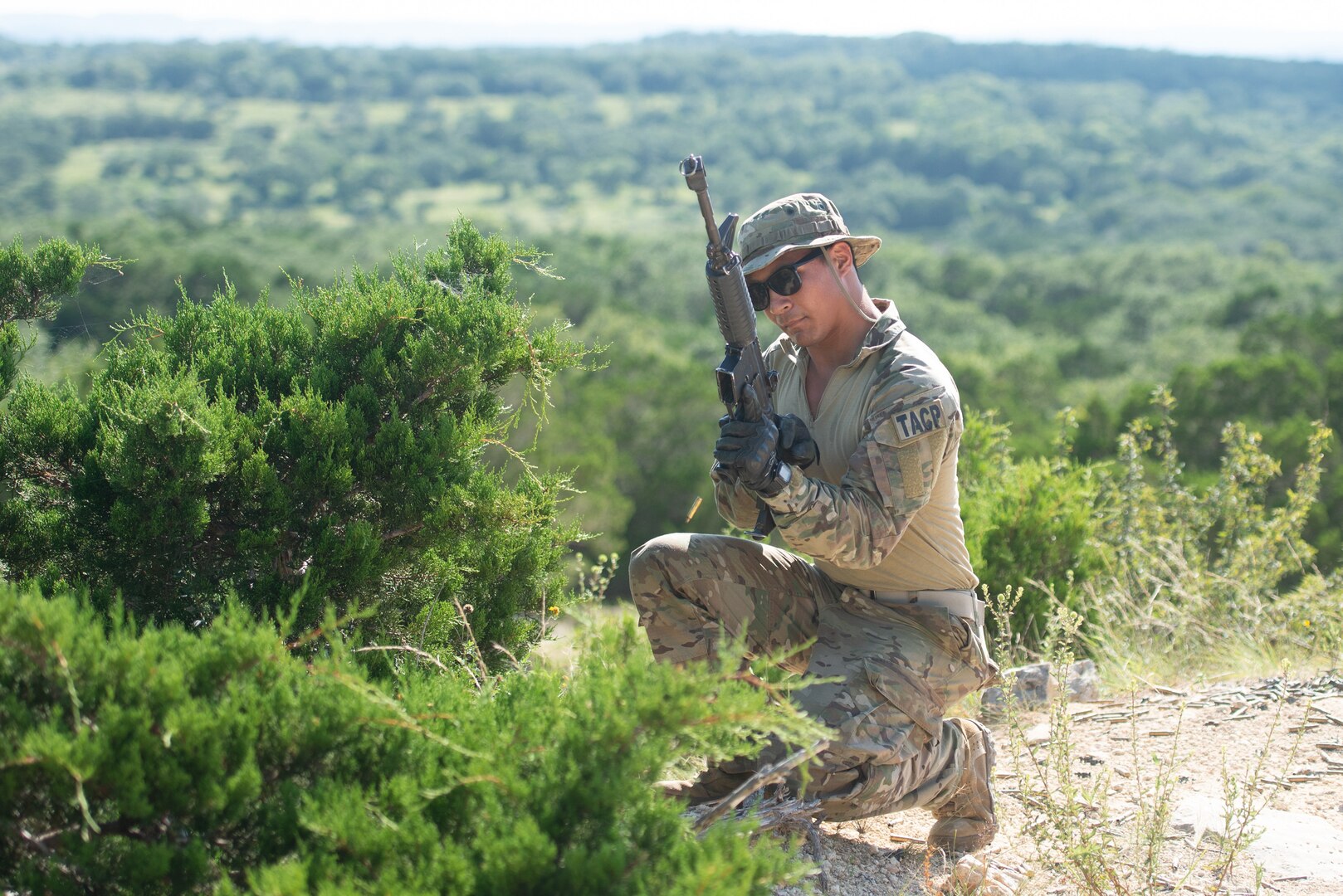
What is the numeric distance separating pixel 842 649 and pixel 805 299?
1130mm

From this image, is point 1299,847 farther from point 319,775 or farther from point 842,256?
point 319,775

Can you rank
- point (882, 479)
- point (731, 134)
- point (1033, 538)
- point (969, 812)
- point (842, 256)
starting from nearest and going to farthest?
point (882, 479) → point (969, 812) → point (842, 256) → point (1033, 538) → point (731, 134)

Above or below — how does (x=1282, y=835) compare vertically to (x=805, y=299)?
below

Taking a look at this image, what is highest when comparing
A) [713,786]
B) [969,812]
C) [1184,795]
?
[713,786]

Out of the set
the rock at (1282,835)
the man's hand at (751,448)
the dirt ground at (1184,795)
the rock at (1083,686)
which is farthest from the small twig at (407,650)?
the rock at (1083,686)

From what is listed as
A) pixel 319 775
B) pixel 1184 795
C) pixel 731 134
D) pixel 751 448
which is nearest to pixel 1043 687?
pixel 1184 795

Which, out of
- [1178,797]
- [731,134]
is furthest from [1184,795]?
[731,134]

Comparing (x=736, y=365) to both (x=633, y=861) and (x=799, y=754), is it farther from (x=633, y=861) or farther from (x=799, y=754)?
(x=633, y=861)

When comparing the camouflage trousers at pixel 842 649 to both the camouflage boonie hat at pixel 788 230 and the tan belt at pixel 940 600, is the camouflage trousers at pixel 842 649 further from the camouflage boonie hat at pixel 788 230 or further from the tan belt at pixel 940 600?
the camouflage boonie hat at pixel 788 230

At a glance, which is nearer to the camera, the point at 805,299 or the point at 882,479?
the point at 882,479

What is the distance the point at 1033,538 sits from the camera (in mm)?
6172

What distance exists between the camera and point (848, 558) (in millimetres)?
3465

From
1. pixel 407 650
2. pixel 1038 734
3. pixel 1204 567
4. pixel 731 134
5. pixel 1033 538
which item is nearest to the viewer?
pixel 407 650

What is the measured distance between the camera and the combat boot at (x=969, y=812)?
143 inches
